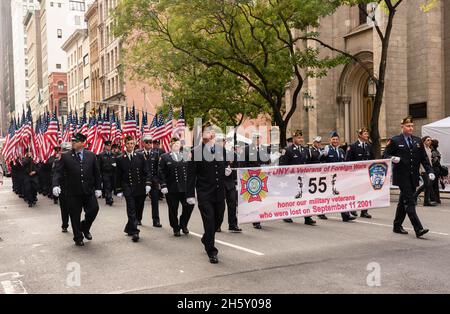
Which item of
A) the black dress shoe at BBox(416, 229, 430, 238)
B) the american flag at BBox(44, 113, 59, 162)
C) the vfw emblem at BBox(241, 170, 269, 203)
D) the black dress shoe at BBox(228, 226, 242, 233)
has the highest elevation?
the american flag at BBox(44, 113, 59, 162)

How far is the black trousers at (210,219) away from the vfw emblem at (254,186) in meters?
1.97

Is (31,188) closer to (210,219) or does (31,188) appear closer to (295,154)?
(295,154)

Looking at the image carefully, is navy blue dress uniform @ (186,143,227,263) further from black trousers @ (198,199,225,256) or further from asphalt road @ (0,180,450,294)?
asphalt road @ (0,180,450,294)

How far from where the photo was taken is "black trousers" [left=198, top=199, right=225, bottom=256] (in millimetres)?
8297

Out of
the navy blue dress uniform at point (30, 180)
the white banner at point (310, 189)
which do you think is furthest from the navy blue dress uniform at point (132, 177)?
the navy blue dress uniform at point (30, 180)

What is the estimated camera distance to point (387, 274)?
7.08 metres

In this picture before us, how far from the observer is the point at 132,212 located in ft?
36.4

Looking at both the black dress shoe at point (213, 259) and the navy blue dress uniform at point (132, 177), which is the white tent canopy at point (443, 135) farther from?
the black dress shoe at point (213, 259)

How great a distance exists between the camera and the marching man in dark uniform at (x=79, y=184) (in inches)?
406

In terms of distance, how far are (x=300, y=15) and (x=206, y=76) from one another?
7384 millimetres

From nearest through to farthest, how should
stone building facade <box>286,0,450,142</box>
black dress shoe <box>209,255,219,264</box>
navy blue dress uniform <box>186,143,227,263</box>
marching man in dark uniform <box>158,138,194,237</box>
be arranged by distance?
black dress shoe <box>209,255,219,264</box>
navy blue dress uniform <box>186,143,227,263</box>
marching man in dark uniform <box>158,138,194,237</box>
stone building facade <box>286,0,450,142</box>

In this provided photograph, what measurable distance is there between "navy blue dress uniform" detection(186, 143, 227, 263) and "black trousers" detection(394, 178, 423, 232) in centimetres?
358

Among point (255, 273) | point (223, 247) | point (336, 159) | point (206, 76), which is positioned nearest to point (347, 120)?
point (206, 76)

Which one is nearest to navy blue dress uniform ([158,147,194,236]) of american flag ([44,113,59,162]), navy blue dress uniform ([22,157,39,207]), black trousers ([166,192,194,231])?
black trousers ([166,192,194,231])
